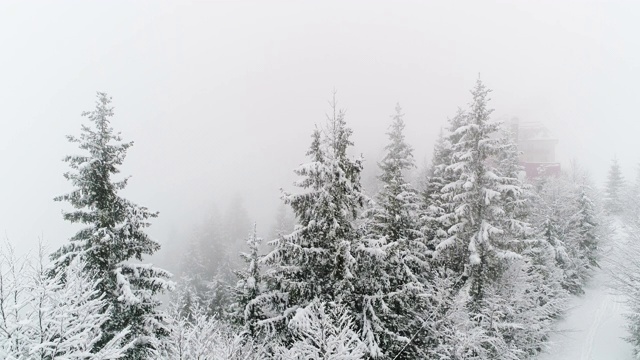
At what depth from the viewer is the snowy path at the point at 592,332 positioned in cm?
2553

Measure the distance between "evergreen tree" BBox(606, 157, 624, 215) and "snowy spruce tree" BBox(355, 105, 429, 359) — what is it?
5912cm

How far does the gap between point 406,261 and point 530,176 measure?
58.4 metres

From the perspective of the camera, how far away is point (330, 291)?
1330 centimetres

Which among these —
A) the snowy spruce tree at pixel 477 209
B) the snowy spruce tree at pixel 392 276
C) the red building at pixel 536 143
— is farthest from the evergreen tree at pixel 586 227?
the red building at pixel 536 143

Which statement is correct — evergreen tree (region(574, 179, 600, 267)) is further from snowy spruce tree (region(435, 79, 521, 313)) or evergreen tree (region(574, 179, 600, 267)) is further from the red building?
the red building

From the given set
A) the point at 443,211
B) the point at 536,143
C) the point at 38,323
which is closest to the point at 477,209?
the point at 443,211

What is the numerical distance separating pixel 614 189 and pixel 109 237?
7506 centimetres

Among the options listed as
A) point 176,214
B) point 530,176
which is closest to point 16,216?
point 176,214

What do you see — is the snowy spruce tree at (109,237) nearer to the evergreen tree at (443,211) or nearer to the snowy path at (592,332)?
the evergreen tree at (443,211)

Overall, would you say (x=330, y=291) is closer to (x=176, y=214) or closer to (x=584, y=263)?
(x=584, y=263)

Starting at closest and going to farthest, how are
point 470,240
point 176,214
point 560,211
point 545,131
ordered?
1. point 470,240
2. point 560,211
3. point 545,131
4. point 176,214

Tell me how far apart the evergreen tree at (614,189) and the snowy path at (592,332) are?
108 ft

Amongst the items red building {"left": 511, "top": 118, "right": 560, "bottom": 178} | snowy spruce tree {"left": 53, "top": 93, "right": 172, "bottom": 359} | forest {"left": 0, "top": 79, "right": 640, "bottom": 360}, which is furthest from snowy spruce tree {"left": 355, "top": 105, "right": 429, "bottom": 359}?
red building {"left": 511, "top": 118, "right": 560, "bottom": 178}

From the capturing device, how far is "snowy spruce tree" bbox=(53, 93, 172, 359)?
1281 cm
